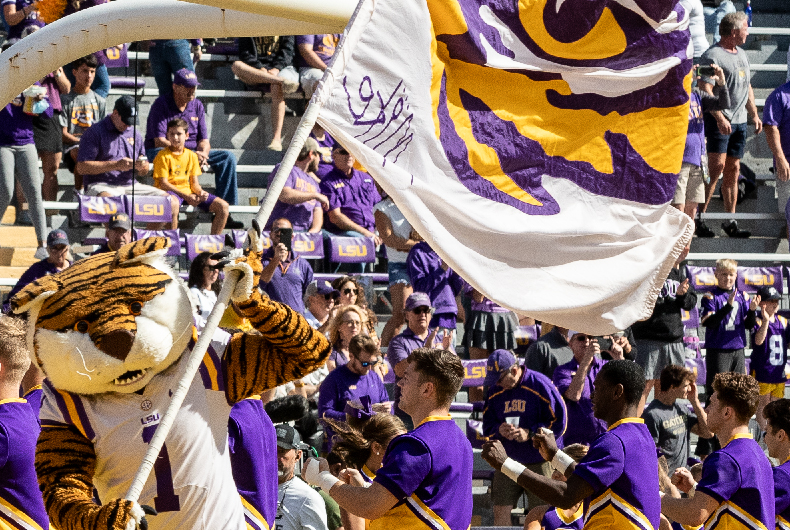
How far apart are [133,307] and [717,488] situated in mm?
2933

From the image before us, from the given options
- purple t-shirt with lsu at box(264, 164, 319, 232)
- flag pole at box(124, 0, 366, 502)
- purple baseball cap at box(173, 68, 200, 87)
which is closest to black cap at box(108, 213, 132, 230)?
purple t-shirt with lsu at box(264, 164, 319, 232)

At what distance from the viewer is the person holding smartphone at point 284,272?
869cm

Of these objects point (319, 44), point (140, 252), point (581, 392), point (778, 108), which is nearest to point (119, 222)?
point (581, 392)

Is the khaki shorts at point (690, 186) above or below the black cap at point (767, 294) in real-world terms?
above

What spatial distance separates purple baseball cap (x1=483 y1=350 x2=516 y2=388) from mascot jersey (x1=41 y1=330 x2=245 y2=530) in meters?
4.54

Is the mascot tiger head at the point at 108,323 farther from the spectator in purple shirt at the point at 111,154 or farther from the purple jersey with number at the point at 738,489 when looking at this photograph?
the spectator in purple shirt at the point at 111,154

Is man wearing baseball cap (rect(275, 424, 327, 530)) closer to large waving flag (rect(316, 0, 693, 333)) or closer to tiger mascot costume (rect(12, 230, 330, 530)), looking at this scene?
large waving flag (rect(316, 0, 693, 333))

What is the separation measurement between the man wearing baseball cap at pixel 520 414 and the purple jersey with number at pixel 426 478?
344cm

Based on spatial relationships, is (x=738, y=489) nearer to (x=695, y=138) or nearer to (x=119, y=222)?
(x=119, y=222)

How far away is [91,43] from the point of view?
3.83 m

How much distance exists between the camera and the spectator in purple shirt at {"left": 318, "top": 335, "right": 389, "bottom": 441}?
7.66m

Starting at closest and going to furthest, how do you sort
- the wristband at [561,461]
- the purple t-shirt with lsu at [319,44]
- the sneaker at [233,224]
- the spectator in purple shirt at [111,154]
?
the wristband at [561,461] < the spectator in purple shirt at [111,154] < the sneaker at [233,224] < the purple t-shirt with lsu at [319,44]

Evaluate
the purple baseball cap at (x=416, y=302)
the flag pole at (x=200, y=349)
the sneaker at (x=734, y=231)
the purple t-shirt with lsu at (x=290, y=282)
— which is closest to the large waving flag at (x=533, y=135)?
the flag pole at (x=200, y=349)

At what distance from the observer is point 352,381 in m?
7.70
